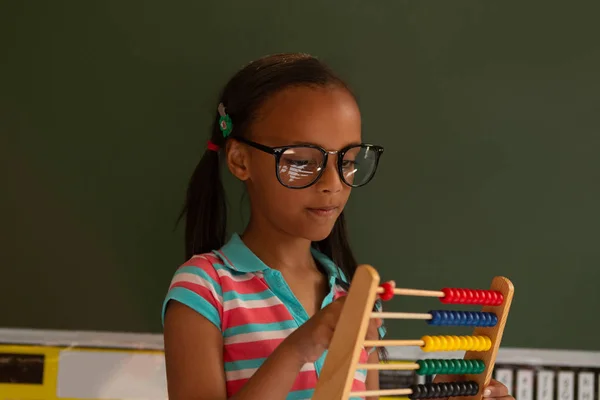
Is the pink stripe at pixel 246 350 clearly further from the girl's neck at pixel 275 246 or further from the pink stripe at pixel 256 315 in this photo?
the girl's neck at pixel 275 246

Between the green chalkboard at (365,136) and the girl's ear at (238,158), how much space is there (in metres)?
0.37

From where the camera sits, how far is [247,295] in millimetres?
1087

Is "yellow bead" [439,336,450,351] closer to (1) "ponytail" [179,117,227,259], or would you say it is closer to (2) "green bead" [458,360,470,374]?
(2) "green bead" [458,360,470,374]

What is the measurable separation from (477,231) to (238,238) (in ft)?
1.83

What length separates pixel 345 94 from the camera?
1.10m

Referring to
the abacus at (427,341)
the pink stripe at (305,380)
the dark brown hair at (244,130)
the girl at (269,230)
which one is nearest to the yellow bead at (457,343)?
the abacus at (427,341)

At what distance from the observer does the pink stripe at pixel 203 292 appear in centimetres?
104

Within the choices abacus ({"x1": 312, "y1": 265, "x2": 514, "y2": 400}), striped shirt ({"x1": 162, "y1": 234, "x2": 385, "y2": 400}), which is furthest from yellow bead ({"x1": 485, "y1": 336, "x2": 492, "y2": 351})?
striped shirt ({"x1": 162, "y1": 234, "x2": 385, "y2": 400})

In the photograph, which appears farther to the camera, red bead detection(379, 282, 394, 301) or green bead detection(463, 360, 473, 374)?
green bead detection(463, 360, 473, 374)

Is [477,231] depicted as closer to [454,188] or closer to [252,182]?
[454,188]

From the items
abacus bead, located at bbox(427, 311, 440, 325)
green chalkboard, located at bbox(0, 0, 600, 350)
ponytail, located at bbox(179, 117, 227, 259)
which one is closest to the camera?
abacus bead, located at bbox(427, 311, 440, 325)

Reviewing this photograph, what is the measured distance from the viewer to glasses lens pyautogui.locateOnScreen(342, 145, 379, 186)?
1075 millimetres

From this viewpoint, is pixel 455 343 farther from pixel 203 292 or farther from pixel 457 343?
pixel 203 292

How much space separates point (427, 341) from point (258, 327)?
24cm
